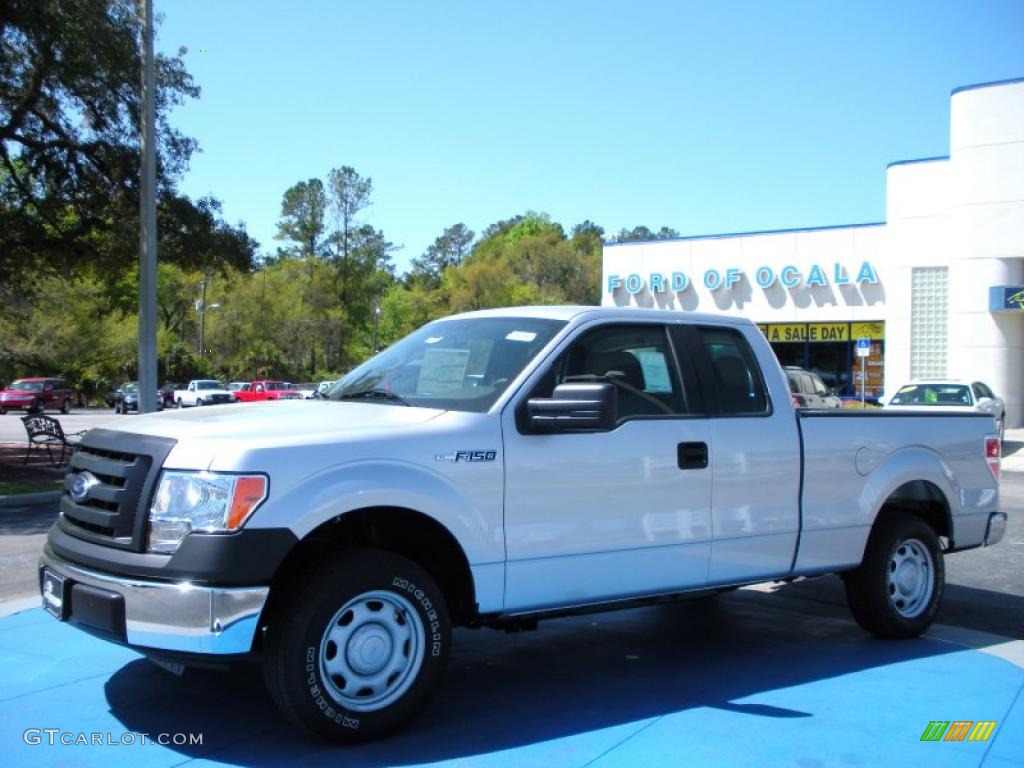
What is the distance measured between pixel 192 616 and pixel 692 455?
105 inches

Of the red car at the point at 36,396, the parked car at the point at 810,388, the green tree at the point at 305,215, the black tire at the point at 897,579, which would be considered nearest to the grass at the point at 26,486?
the black tire at the point at 897,579

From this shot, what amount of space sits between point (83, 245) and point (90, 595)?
16.7m

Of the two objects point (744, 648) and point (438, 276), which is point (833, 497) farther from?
point (438, 276)

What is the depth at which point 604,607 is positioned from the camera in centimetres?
504

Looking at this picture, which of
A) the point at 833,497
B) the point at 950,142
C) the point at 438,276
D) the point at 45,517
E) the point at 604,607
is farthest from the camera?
the point at 438,276

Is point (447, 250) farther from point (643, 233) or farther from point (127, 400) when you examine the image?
point (127, 400)

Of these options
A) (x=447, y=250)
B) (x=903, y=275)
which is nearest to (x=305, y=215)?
(x=447, y=250)

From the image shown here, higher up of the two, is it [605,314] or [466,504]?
[605,314]

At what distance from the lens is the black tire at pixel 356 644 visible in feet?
13.4

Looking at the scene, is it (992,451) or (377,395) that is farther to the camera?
(992,451)

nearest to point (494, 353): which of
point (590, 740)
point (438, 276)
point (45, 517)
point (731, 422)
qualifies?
point (731, 422)

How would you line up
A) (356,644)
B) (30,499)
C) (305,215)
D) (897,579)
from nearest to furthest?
1. (356,644)
2. (897,579)
3. (30,499)
4. (305,215)

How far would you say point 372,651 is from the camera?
4289 millimetres

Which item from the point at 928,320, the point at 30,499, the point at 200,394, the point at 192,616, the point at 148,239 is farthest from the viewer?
the point at 200,394
